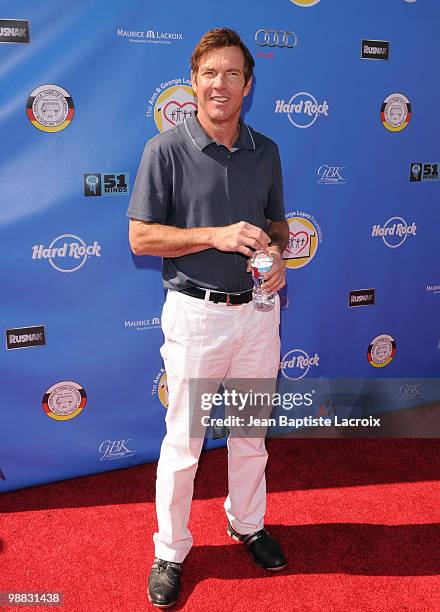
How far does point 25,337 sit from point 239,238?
1.59 meters

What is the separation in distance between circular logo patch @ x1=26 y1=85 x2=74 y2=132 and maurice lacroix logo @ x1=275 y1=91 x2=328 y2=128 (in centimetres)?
123

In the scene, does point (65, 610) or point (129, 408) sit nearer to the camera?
point (65, 610)

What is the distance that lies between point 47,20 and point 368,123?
203 cm

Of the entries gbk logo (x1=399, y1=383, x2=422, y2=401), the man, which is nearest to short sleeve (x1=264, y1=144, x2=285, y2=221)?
the man

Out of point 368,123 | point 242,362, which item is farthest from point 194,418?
point 368,123

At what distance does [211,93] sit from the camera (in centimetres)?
258

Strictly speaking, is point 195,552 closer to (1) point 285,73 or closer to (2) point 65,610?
(2) point 65,610

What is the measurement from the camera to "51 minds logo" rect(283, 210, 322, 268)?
399cm

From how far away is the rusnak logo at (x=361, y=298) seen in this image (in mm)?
4324

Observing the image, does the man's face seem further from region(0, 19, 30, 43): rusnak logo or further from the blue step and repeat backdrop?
region(0, 19, 30, 43): rusnak logo

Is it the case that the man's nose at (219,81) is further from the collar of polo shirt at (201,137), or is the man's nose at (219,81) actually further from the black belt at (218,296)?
the black belt at (218,296)

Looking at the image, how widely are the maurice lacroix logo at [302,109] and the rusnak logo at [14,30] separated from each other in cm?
144

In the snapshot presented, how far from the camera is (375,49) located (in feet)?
12.8

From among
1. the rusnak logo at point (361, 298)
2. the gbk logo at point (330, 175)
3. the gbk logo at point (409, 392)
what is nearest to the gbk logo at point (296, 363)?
the rusnak logo at point (361, 298)
